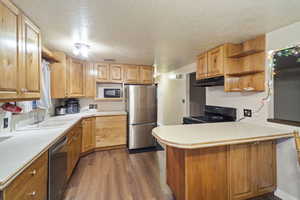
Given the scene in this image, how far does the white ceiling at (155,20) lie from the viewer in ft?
4.39

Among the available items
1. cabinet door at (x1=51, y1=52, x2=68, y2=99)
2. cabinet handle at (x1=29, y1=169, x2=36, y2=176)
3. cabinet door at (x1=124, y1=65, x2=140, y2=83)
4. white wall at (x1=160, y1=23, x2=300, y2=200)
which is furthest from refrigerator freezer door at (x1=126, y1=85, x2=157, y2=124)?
cabinet handle at (x1=29, y1=169, x2=36, y2=176)

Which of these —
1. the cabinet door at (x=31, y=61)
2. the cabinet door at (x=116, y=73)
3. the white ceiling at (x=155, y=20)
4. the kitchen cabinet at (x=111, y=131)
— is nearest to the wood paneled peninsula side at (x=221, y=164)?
the white ceiling at (x=155, y=20)

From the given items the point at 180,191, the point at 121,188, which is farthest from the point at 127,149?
the point at 180,191

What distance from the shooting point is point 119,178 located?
2293 millimetres

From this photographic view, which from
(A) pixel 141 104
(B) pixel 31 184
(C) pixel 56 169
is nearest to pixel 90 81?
(A) pixel 141 104

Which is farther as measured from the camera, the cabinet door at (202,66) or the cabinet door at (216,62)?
the cabinet door at (202,66)

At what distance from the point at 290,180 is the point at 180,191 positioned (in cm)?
139

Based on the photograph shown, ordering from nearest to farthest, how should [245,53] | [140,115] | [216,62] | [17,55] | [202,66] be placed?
1. [17,55]
2. [245,53]
3. [216,62]
4. [202,66]
5. [140,115]

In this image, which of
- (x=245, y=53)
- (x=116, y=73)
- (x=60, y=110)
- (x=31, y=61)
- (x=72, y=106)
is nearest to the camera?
(x=31, y=61)

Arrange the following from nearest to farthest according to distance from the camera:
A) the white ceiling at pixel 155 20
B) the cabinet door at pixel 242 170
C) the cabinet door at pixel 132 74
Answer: the white ceiling at pixel 155 20 → the cabinet door at pixel 242 170 → the cabinet door at pixel 132 74

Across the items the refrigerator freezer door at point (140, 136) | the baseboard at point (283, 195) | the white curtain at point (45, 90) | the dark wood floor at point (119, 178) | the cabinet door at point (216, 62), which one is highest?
the cabinet door at point (216, 62)

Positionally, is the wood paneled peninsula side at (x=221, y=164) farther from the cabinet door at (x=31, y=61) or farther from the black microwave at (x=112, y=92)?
the black microwave at (x=112, y=92)

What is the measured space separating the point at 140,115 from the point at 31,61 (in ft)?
7.88

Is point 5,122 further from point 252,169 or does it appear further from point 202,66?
point 202,66
